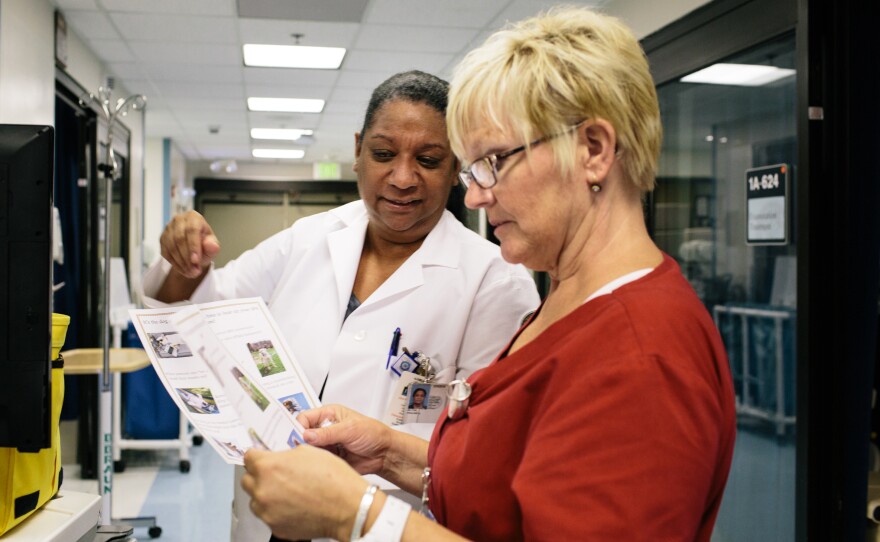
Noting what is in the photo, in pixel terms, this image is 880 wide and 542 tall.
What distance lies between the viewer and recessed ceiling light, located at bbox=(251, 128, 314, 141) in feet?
29.5

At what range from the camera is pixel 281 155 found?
1148cm

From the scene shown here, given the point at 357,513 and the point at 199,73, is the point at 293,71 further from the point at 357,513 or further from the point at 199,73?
the point at 357,513

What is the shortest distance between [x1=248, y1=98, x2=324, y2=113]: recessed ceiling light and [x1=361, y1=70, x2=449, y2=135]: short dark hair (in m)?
5.92

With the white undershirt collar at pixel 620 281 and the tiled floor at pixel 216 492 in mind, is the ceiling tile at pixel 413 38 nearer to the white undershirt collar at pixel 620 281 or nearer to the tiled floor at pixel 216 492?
the tiled floor at pixel 216 492

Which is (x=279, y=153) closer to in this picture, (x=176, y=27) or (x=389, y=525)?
(x=176, y=27)

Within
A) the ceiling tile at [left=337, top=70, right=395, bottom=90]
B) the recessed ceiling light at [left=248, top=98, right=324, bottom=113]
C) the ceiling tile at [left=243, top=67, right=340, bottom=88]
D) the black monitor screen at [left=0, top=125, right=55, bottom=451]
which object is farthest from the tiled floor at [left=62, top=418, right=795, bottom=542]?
the recessed ceiling light at [left=248, top=98, right=324, bottom=113]

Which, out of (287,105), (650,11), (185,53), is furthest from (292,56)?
(650,11)

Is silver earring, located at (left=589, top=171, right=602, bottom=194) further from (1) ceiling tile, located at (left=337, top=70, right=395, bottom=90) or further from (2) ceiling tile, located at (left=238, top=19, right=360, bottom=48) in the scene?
(1) ceiling tile, located at (left=337, top=70, right=395, bottom=90)

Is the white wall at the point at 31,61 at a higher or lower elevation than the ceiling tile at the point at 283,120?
lower

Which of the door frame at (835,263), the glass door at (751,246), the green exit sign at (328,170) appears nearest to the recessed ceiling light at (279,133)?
the green exit sign at (328,170)

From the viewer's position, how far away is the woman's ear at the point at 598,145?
87 cm

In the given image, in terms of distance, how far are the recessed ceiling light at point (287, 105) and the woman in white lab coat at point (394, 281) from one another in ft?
19.5

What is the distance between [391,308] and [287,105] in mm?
6391

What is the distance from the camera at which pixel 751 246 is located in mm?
2908
